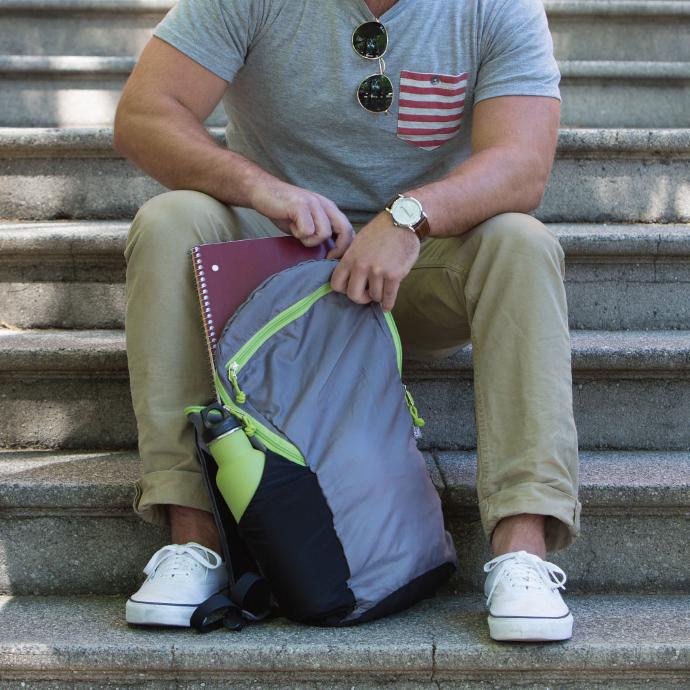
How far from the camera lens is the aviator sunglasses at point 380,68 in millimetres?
1643

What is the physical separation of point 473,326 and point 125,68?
4.77ft

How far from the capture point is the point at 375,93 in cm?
165

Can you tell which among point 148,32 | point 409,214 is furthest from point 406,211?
point 148,32

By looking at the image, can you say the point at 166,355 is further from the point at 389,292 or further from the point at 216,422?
the point at 389,292

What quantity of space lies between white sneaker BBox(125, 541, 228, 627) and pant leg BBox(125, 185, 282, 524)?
8 centimetres

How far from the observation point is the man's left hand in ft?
4.60

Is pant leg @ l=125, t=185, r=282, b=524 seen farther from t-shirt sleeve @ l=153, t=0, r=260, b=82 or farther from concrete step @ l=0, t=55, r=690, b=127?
concrete step @ l=0, t=55, r=690, b=127

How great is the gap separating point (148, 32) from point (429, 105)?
1.33m

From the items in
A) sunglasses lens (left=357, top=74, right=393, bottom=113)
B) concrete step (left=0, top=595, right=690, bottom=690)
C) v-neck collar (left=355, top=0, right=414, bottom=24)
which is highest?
v-neck collar (left=355, top=0, right=414, bottom=24)

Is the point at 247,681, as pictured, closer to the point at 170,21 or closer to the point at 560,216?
the point at 170,21

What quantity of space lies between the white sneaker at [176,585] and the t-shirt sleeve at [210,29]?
2.61 feet

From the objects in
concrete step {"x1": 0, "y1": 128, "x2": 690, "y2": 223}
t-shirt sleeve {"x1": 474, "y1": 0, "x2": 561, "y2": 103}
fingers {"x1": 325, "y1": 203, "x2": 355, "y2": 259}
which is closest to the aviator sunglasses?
t-shirt sleeve {"x1": 474, "y1": 0, "x2": 561, "y2": 103}

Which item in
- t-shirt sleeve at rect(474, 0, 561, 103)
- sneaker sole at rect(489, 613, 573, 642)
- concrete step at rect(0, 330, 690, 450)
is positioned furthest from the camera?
concrete step at rect(0, 330, 690, 450)

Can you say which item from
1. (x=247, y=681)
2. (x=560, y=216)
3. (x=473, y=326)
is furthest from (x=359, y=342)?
(x=560, y=216)
